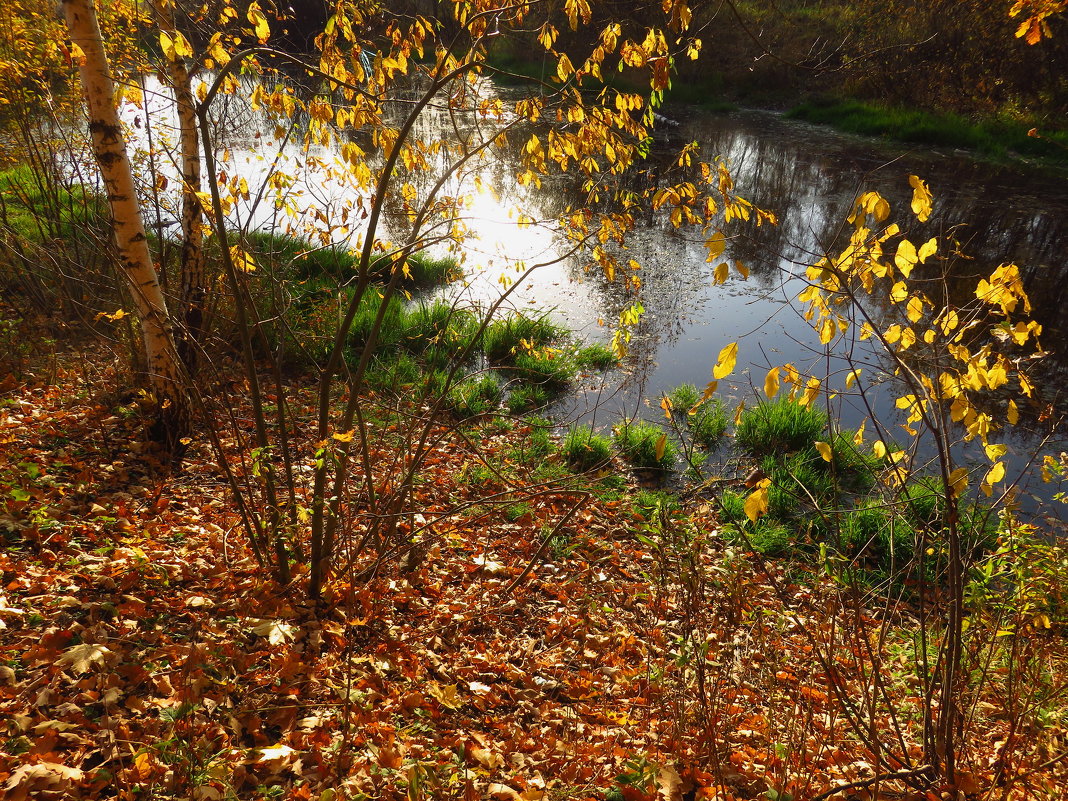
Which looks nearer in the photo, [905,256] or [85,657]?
[905,256]

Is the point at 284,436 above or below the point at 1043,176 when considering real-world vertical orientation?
below

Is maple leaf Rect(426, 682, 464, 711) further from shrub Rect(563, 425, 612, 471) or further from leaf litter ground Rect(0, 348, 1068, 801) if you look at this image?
shrub Rect(563, 425, 612, 471)

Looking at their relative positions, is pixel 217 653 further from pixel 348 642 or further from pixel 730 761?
pixel 730 761

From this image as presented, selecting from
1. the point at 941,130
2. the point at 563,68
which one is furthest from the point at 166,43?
the point at 941,130

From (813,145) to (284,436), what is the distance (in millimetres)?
14963

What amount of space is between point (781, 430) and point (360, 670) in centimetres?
424

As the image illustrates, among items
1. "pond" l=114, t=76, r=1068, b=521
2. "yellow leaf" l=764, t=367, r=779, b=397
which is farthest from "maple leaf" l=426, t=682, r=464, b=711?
"pond" l=114, t=76, r=1068, b=521

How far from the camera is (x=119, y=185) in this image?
3398 mm

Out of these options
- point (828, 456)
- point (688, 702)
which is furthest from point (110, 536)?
point (828, 456)

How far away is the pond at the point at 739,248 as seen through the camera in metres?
6.44

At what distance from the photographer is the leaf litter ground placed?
2.10 meters

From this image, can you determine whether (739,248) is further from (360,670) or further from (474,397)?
(360,670)

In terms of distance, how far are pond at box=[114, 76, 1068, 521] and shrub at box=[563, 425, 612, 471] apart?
757mm

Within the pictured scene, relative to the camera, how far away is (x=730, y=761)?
2490 millimetres
